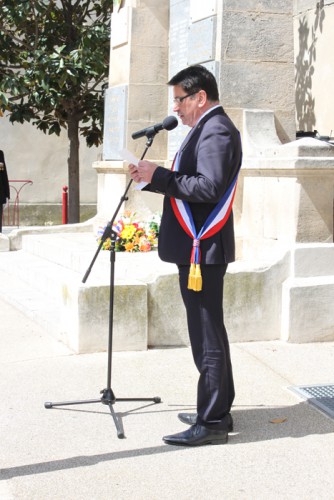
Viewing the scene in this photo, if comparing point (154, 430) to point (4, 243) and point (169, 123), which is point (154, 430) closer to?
point (169, 123)

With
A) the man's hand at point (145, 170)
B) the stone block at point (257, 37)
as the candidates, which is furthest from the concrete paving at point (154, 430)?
the stone block at point (257, 37)

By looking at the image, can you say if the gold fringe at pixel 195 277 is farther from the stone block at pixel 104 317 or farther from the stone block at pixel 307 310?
the stone block at pixel 307 310

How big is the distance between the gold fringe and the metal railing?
45.2 feet

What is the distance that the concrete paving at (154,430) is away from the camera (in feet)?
12.9

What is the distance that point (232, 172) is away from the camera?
14.6 ft

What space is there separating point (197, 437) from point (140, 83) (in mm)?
6321

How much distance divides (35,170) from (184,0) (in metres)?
9.53

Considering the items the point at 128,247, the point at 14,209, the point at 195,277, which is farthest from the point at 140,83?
the point at 14,209

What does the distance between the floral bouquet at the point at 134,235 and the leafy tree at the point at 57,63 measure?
411 cm

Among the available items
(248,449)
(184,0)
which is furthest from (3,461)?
(184,0)

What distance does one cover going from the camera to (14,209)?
17953 mm

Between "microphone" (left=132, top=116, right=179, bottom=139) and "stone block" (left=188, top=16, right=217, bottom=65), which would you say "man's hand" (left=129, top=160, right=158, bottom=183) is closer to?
"microphone" (left=132, top=116, right=179, bottom=139)

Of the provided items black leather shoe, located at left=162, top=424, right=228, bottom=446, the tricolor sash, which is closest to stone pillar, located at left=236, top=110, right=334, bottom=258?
the tricolor sash

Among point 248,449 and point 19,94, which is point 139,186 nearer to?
point 248,449
